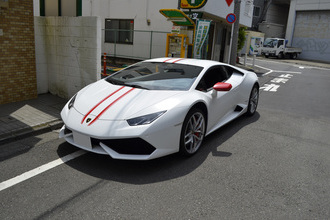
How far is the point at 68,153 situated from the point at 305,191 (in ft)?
9.81

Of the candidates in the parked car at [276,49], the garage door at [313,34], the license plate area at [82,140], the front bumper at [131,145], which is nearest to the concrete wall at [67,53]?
the license plate area at [82,140]

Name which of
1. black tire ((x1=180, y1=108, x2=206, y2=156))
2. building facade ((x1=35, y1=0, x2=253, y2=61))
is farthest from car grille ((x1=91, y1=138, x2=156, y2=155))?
building facade ((x1=35, y1=0, x2=253, y2=61))

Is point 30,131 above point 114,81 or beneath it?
beneath

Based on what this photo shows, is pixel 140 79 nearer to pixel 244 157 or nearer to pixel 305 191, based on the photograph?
pixel 244 157

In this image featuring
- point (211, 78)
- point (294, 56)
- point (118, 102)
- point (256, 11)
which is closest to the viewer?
point (118, 102)

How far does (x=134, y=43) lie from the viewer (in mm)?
15148

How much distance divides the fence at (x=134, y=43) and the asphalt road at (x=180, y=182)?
1001cm

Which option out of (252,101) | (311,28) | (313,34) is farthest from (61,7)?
(311,28)

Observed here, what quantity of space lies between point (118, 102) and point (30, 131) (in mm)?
1804

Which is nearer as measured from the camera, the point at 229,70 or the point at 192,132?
the point at 192,132

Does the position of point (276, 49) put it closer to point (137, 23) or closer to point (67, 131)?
point (137, 23)

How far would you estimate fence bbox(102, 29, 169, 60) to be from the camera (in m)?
14.3

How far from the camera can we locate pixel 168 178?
3461 millimetres

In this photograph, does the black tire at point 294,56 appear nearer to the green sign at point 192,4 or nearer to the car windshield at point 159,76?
the green sign at point 192,4
